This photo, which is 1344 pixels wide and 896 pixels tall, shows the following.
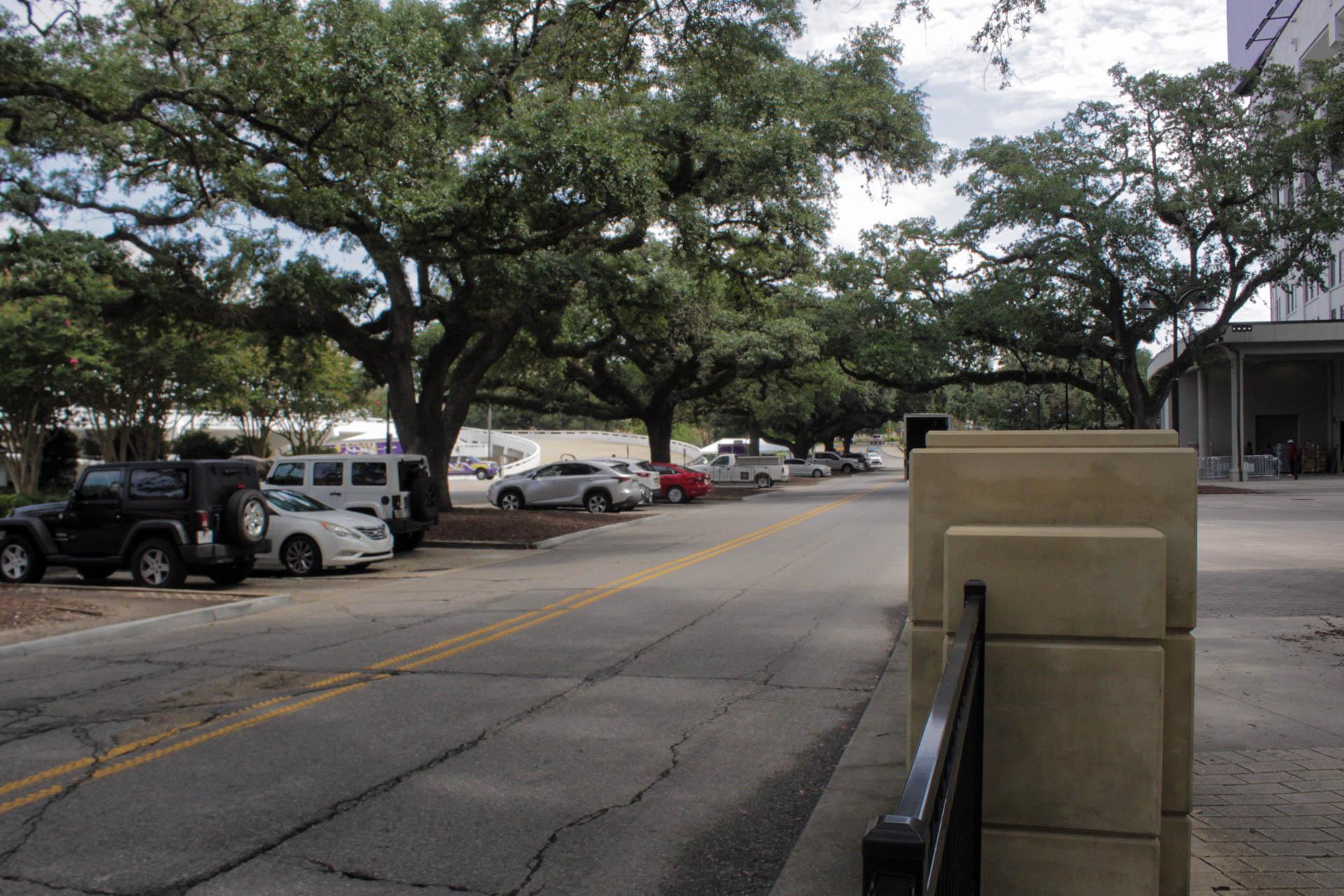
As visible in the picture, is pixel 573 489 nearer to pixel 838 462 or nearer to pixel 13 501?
pixel 13 501

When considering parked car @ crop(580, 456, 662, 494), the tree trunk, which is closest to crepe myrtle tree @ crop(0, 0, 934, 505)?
parked car @ crop(580, 456, 662, 494)

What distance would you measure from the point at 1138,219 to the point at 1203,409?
17.6 metres

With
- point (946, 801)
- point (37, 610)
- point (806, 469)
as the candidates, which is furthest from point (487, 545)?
point (806, 469)

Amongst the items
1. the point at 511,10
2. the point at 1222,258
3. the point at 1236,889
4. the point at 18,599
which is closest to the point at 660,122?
the point at 511,10

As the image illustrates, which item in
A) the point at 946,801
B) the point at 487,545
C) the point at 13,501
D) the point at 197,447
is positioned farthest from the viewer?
the point at 197,447

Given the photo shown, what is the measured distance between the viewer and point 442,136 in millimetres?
17750

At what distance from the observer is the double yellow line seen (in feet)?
18.6

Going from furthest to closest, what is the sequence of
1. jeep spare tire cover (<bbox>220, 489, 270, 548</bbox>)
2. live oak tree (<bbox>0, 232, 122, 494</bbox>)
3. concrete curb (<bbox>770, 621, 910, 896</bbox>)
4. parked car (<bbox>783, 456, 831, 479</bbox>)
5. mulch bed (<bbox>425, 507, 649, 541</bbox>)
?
parked car (<bbox>783, 456, 831, 479</bbox>) < mulch bed (<bbox>425, 507, 649, 541</bbox>) < live oak tree (<bbox>0, 232, 122, 494</bbox>) < jeep spare tire cover (<bbox>220, 489, 270, 548</bbox>) < concrete curb (<bbox>770, 621, 910, 896</bbox>)

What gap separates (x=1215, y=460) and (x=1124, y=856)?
48.7 metres

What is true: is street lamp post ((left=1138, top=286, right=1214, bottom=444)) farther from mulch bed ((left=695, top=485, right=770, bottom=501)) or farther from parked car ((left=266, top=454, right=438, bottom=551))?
parked car ((left=266, top=454, right=438, bottom=551))

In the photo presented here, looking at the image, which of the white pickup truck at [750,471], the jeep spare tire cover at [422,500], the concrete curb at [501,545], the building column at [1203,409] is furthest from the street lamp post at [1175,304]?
the jeep spare tire cover at [422,500]

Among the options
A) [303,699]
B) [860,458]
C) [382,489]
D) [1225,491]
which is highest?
[382,489]

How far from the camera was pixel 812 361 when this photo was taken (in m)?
41.6

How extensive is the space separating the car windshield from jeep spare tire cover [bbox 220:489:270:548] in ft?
7.24
